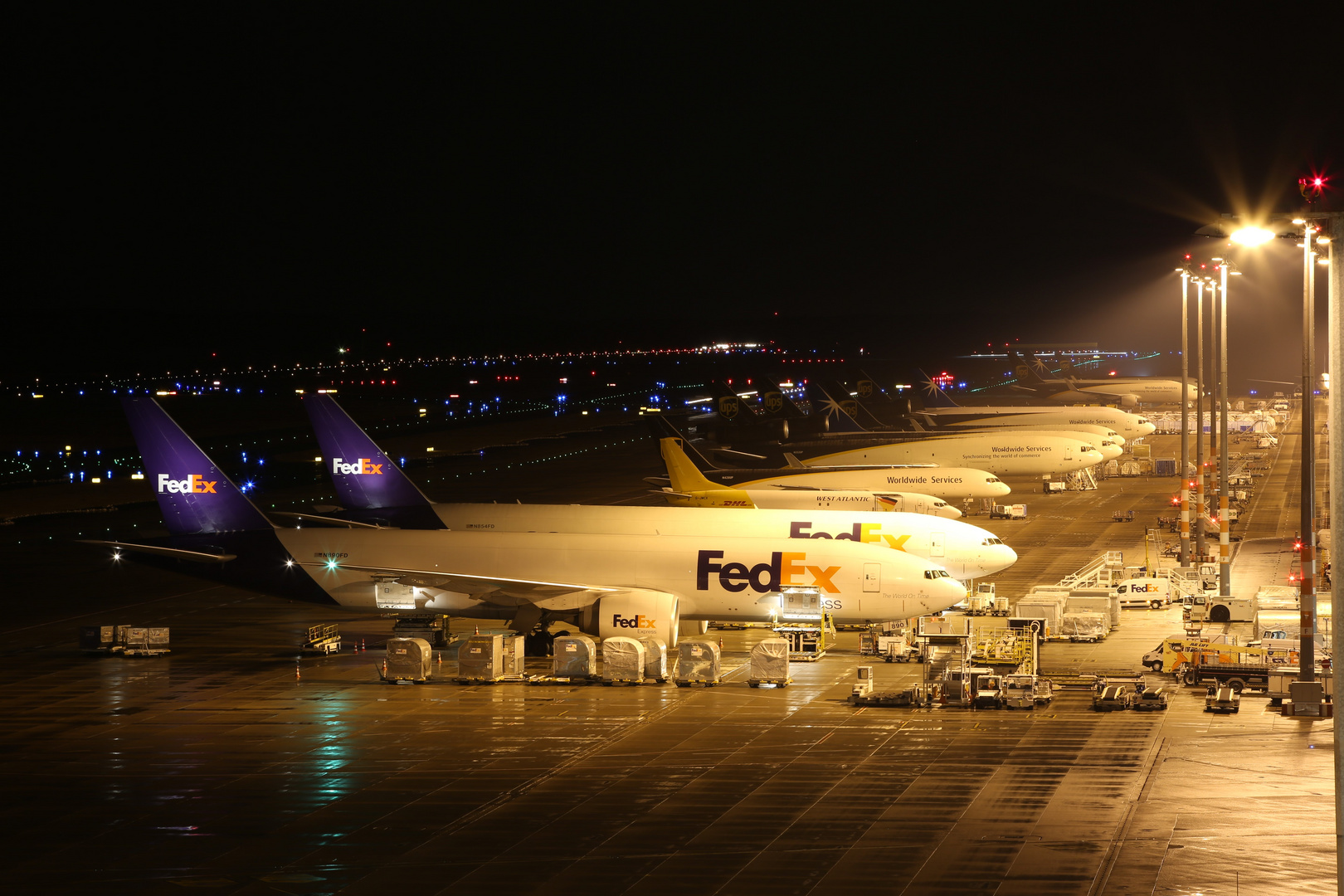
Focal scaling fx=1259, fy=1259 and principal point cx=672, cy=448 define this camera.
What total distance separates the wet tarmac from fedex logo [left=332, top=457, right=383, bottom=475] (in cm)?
1337

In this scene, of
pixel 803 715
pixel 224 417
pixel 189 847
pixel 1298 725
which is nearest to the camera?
pixel 189 847

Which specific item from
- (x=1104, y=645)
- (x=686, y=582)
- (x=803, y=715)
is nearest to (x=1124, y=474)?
(x=1104, y=645)

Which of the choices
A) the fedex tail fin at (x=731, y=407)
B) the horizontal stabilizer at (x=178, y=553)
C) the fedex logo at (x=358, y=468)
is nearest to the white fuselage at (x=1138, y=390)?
the fedex tail fin at (x=731, y=407)

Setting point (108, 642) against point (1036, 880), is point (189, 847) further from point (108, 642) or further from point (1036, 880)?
point (108, 642)

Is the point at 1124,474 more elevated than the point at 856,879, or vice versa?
the point at 1124,474

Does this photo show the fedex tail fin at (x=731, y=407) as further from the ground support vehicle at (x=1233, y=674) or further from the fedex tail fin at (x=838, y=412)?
the ground support vehicle at (x=1233, y=674)

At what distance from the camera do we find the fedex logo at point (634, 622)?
3691cm

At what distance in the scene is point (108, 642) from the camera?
128ft

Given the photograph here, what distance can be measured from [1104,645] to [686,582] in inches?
519

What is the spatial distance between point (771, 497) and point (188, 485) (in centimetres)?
3063

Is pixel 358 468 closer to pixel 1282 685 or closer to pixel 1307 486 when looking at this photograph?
pixel 1282 685

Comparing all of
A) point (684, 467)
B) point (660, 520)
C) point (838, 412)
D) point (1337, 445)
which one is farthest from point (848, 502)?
point (1337, 445)

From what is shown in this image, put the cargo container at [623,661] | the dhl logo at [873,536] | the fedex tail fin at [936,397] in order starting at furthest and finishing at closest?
the fedex tail fin at [936,397], the dhl logo at [873,536], the cargo container at [623,661]

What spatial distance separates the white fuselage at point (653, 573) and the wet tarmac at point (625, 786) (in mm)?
2386
